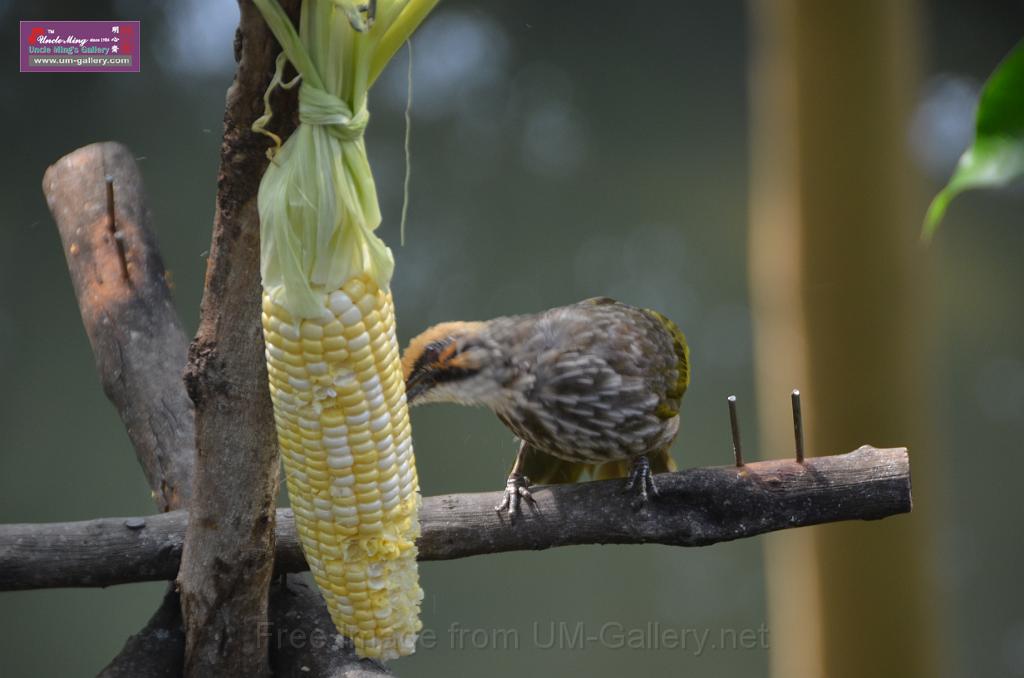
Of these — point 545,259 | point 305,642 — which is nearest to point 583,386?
point 305,642

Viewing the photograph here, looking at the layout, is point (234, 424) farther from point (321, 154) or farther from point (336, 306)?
point (321, 154)

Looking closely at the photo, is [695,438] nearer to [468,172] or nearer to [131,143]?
[468,172]

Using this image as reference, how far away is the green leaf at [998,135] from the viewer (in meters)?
0.43

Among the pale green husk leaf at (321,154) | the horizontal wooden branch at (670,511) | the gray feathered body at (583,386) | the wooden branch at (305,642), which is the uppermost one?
the pale green husk leaf at (321,154)

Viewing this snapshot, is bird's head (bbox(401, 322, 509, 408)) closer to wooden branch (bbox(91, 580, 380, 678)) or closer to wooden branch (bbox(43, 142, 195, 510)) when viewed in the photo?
wooden branch (bbox(91, 580, 380, 678))

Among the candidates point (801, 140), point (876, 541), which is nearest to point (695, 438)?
point (876, 541)

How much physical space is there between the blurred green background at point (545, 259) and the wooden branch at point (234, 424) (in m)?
1.65

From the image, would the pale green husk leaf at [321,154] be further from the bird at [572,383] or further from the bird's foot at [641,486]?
the bird's foot at [641,486]

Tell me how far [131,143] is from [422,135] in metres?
0.89

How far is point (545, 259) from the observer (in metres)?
3.08

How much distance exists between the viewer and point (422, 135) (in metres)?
3.03

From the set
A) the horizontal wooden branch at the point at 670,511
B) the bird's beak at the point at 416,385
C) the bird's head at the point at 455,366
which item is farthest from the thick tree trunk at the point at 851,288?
the bird's beak at the point at 416,385

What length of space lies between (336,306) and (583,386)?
0.82m

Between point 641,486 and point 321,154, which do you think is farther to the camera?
point 641,486
